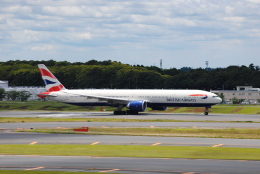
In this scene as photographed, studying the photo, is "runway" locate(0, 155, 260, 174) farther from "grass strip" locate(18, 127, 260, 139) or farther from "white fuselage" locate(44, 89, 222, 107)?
"white fuselage" locate(44, 89, 222, 107)

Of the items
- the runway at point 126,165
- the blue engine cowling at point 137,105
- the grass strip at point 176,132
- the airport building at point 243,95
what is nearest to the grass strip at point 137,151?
the runway at point 126,165

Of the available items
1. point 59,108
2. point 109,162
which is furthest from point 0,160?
point 59,108

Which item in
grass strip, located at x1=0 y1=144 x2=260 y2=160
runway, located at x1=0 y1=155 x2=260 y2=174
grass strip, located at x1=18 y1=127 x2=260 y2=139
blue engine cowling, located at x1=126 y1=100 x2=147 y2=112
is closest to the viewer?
runway, located at x1=0 y1=155 x2=260 y2=174

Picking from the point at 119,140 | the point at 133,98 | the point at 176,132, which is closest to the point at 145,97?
the point at 133,98

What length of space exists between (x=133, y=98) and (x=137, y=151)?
53.6m

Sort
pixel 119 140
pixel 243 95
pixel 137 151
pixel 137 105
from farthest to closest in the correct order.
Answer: pixel 243 95
pixel 137 105
pixel 119 140
pixel 137 151

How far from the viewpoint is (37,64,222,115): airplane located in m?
82.4

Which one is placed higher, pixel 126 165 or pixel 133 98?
pixel 133 98

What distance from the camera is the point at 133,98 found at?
86.2 m

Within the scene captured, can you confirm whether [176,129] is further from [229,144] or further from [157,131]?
[229,144]

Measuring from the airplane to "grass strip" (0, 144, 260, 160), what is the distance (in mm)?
47556

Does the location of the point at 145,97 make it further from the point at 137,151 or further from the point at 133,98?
the point at 137,151

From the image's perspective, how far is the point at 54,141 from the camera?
128ft

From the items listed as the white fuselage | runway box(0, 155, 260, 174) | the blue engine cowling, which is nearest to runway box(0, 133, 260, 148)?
runway box(0, 155, 260, 174)
